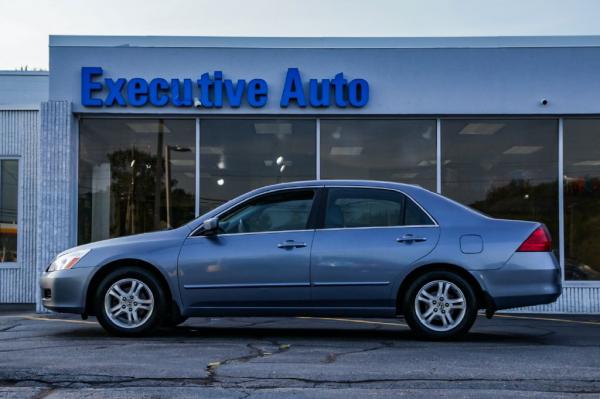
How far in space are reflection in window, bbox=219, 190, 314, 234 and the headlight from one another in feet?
4.33

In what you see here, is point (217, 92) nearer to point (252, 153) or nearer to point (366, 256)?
point (252, 153)

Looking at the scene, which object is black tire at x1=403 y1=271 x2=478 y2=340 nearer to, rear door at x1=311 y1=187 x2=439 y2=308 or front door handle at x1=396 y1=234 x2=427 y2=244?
rear door at x1=311 y1=187 x2=439 y2=308

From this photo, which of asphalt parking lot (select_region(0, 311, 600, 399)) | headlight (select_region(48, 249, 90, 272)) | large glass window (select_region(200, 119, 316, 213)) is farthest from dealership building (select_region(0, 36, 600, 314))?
headlight (select_region(48, 249, 90, 272))

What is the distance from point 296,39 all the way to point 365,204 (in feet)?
18.3

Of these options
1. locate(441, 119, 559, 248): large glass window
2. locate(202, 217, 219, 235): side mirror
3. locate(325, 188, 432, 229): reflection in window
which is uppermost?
locate(441, 119, 559, 248): large glass window

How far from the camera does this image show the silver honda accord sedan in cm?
775

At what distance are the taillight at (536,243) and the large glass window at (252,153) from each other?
5.67 m

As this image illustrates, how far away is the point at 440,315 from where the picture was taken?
772cm

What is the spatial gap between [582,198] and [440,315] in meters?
6.40

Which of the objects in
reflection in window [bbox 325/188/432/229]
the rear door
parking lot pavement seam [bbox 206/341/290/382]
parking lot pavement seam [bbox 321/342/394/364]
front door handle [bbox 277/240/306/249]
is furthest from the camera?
reflection in window [bbox 325/188/432/229]

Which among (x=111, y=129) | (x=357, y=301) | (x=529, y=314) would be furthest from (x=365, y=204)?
(x=111, y=129)

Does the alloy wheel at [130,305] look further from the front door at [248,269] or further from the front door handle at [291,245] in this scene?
the front door handle at [291,245]

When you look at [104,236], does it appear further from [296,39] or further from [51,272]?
[51,272]

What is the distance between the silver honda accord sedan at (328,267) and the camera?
7.75 m
